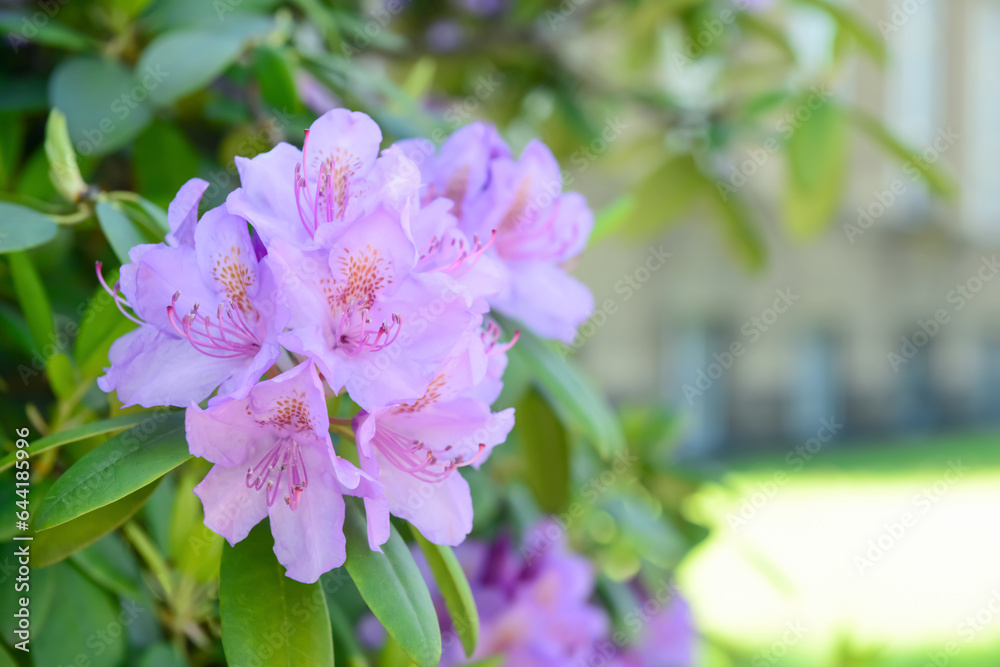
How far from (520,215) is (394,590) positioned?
0.26 meters

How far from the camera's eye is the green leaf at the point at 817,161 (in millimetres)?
1143

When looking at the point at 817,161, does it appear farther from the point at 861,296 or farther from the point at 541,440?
the point at 861,296

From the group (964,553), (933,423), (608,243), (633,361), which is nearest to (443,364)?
(964,553)

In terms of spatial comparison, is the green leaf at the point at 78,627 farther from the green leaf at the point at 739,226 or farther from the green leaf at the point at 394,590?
the green leaf at the point at 739,226

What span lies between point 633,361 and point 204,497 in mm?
6398

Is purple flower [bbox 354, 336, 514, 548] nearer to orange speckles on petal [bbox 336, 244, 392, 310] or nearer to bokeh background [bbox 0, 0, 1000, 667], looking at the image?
orange speckles on petal [bbox 336, 244, 392, 310]

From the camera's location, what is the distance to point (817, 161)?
1.14 m

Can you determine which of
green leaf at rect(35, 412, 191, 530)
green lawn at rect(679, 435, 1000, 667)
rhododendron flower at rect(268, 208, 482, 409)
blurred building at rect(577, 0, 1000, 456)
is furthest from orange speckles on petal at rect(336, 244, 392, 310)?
blurred building at rect(577, 0, 1000, 456)

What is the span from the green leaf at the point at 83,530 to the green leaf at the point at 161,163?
0.33 m

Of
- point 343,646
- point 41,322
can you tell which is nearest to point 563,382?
point 343,646

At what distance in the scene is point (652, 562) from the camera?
1.21 meters

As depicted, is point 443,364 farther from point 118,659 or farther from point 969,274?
point 969,274

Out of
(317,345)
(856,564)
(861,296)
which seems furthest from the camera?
(861,296)

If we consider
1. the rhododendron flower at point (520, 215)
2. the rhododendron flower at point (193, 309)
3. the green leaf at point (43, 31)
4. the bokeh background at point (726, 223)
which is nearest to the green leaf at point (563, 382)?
the rhododendron flower at point (520, 215)
